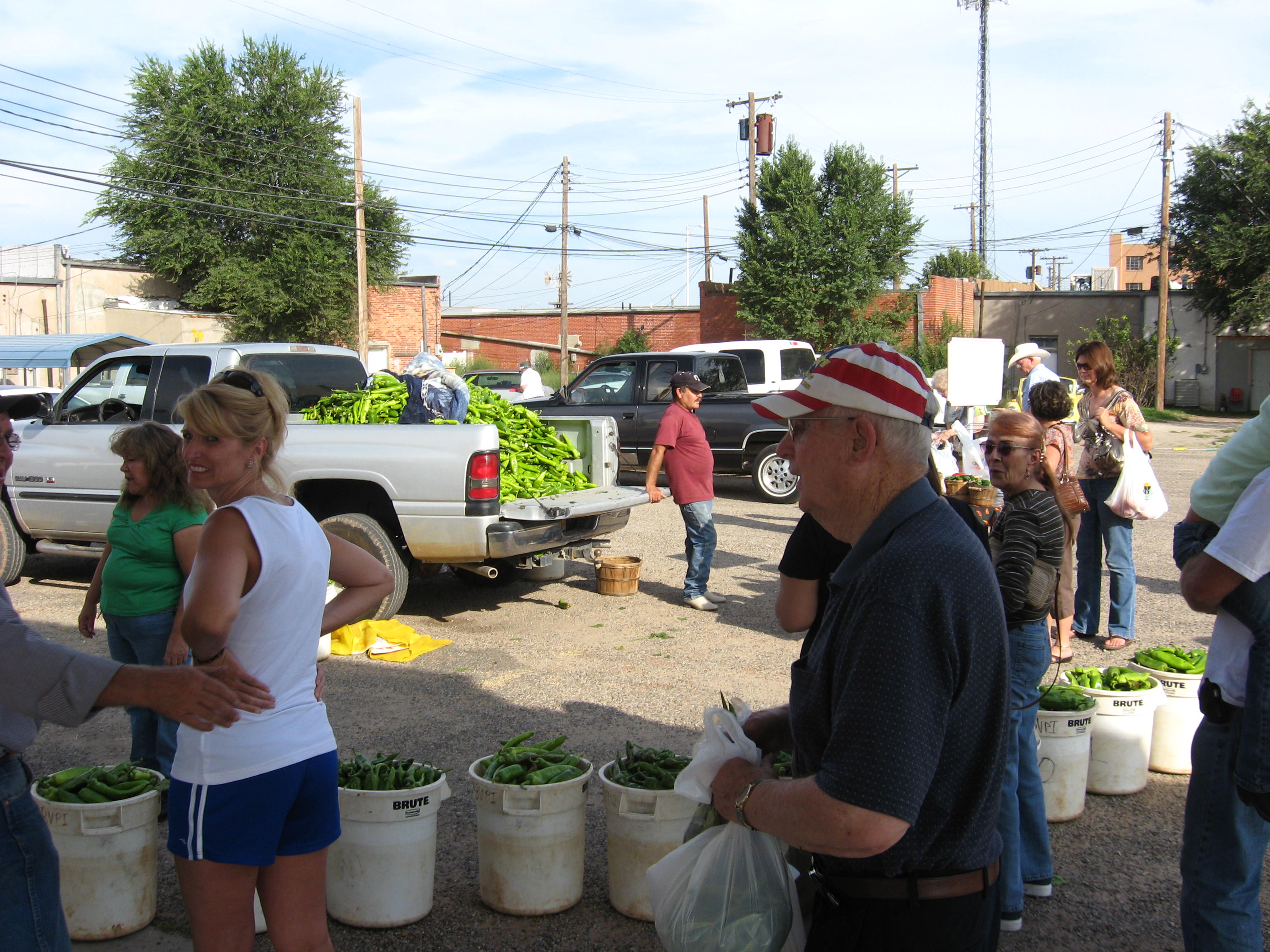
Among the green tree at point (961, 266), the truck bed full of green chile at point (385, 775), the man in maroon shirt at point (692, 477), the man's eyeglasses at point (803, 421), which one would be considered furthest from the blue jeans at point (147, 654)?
the green tree at point (961, 266)

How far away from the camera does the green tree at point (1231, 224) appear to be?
32.0m

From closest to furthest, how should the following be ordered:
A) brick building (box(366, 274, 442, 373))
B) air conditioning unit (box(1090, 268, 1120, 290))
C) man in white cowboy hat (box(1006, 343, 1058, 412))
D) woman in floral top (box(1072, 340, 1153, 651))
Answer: woman in floral top (box(1072, 340, 1153, 651)) < man in white cowboy hat (box(1006, 343, 1058, 412)) < brick building (box(366, 274, 442, 373)) < air conditioning unit (box(1090, 268, 1120, 290))

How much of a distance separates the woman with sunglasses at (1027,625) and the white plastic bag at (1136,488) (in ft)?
10.5

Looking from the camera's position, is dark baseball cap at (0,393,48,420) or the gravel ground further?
the gravel ground

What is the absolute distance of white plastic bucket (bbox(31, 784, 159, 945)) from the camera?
3.43 metres

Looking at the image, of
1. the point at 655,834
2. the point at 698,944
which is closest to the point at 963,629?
the point at 698,944

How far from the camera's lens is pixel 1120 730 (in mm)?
4723

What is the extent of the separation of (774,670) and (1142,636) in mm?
2918

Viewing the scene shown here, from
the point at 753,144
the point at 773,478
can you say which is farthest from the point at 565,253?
the point at 773,478

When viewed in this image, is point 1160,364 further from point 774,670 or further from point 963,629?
point 963,629

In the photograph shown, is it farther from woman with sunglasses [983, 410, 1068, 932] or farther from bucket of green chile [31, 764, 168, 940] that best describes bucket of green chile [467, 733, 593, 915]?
woman with sunglasses [983, 410, 1068, 932]

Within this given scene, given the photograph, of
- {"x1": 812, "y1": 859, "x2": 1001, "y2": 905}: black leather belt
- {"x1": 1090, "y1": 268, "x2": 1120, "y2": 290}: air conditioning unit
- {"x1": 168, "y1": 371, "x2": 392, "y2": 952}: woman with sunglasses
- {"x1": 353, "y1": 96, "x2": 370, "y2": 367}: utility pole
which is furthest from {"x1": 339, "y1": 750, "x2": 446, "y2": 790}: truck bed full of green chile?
{"x1": 1090, "y1": 268, "x2": 1120, "y2": 290}: air conditioning unit

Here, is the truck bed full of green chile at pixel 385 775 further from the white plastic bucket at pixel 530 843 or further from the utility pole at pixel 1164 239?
the utility pole at pixel 1164 239

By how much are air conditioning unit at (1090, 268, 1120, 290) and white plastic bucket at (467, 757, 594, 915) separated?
209 ft
